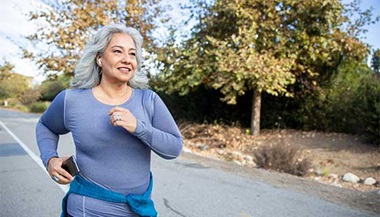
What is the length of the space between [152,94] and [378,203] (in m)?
4.48

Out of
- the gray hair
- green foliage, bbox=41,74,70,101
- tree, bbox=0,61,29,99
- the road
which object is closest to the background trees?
the road

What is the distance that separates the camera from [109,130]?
172 centimetres

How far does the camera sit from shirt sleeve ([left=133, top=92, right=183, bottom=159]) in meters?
1.64

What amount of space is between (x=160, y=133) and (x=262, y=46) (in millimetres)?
10609

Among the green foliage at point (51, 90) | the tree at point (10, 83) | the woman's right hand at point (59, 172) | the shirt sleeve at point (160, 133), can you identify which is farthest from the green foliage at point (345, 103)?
the tree at point (10, 83)

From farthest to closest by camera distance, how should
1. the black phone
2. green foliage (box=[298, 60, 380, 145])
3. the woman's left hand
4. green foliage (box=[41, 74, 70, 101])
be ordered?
1. green foliage (box=[41, 74, 70, 101])
2. green foliage (box=[298, 60, 380, 145])
3. the black phone
4. the woman's left hand

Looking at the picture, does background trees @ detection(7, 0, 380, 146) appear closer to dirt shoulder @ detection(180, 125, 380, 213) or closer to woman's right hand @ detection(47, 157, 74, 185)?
dirt shoulder @ detection(180, 125, 380, 213)

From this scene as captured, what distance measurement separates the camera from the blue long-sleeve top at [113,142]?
1.73m

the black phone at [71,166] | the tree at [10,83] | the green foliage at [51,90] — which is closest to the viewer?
the black phone at [71,166]

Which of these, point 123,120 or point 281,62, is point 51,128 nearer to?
point 123,120

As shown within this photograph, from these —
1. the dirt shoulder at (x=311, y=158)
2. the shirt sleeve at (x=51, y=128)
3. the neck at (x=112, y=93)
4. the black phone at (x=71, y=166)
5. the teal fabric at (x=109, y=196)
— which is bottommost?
the dirt shoulder at (x=311, y=158)

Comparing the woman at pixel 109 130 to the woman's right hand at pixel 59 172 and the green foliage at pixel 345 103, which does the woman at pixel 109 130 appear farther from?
the green foliage at pixel 345 103

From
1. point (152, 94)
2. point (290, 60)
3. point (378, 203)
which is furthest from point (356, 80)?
point (152, 94)

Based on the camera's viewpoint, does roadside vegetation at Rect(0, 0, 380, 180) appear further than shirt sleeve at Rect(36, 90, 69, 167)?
Yes
